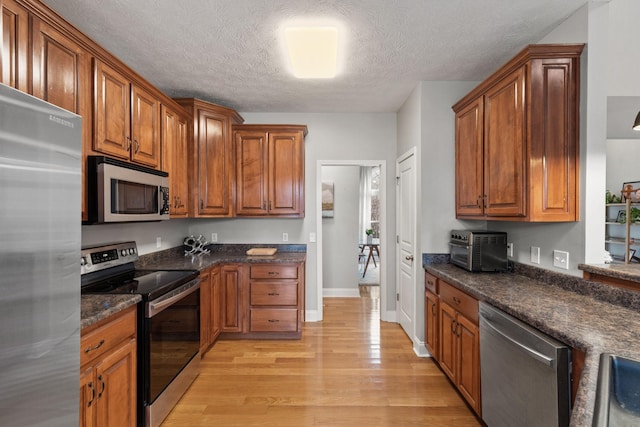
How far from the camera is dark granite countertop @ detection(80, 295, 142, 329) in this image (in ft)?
4.61

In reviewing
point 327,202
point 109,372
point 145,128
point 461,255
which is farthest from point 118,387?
point 327,202

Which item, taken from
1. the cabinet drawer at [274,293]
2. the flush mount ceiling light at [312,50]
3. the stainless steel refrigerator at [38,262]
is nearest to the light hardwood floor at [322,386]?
the cabinet drawer at [274,293]

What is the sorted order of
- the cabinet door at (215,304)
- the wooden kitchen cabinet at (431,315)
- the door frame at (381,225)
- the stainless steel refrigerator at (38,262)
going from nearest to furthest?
the stainless steel refrigerator at (38,262)
the wooden kitchen cabinet at (431,315)
the cabinet door at (215,304)
the door frame at (381,225)

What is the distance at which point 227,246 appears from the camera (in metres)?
3.92

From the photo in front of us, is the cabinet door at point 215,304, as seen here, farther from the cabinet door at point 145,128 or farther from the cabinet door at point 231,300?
the cabinet door at point 145,128

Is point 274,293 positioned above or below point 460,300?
Answer: below

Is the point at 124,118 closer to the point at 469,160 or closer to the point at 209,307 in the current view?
the point at 209,307

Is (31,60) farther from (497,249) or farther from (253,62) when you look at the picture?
(497,249)

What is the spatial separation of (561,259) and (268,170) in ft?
9.38

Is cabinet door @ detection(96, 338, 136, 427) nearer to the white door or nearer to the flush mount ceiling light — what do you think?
the flush mount ceiling light

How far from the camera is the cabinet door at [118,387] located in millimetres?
1512

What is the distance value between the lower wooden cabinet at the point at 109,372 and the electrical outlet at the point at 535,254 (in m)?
2.77

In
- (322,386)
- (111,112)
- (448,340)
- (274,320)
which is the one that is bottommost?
(322,386)

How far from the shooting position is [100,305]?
5.20ft
